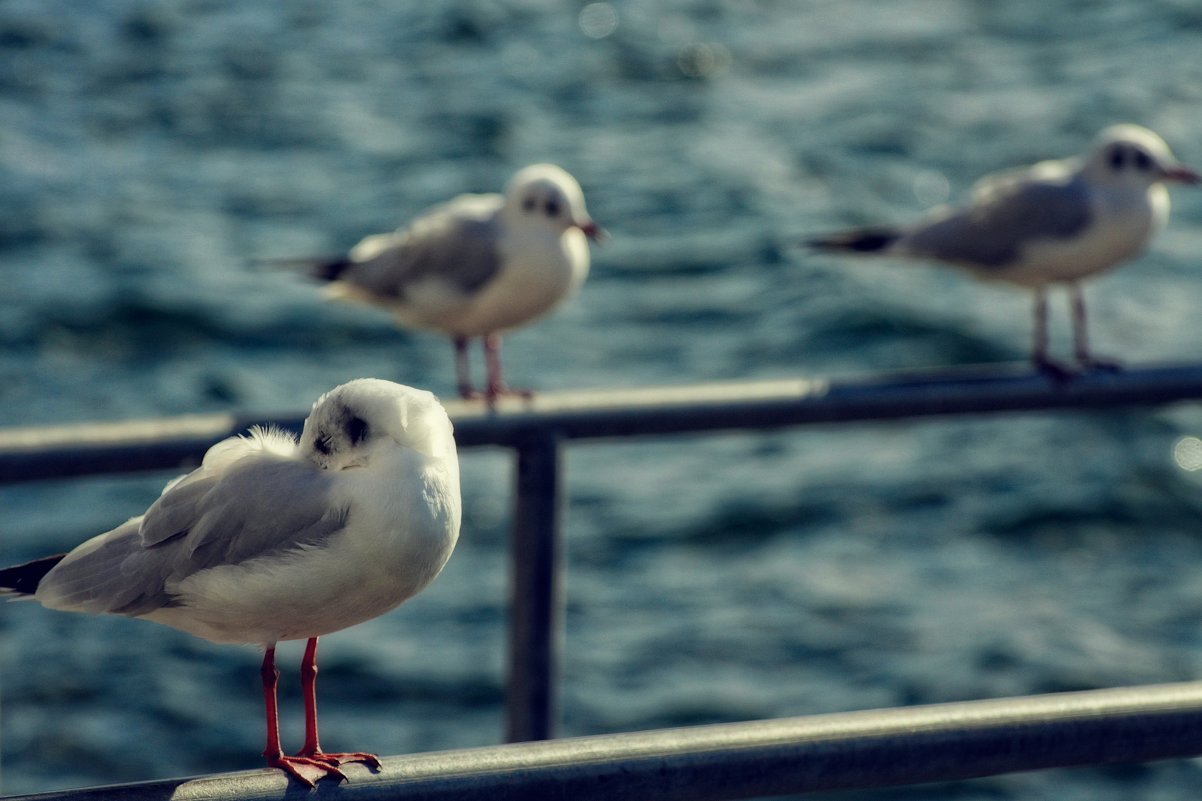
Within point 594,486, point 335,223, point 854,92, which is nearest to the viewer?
point 594,486

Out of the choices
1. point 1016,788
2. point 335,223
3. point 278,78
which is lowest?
point 1016,788

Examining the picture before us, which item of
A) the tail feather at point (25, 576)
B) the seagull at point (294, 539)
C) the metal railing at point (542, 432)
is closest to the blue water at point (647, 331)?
the metal railing at point (542, 432)

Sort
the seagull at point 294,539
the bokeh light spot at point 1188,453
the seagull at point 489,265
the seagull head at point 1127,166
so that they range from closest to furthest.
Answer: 1. the seagull at point 294,539
2. the seagull at point 489,265
3. the seagull head at point 1127,166
4. the bokeh light spot at point 1188,453

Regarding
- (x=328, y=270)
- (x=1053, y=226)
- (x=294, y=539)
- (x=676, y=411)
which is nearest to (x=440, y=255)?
(x=328, y=270)

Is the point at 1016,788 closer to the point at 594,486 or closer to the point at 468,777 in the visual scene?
the point at 594,486

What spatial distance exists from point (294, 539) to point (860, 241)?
3792 millimetres

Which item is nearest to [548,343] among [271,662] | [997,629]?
[997,629]

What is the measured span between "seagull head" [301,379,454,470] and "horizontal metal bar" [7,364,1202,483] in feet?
2.31

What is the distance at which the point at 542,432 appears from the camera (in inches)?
112

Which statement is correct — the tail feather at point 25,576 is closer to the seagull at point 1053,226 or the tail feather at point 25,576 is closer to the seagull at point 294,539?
the seagull at point 294,539

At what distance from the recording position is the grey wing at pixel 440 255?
499 centimetres

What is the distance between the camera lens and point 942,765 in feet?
5.97

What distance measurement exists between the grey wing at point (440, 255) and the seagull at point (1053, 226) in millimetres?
1046

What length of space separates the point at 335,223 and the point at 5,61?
358 cm
